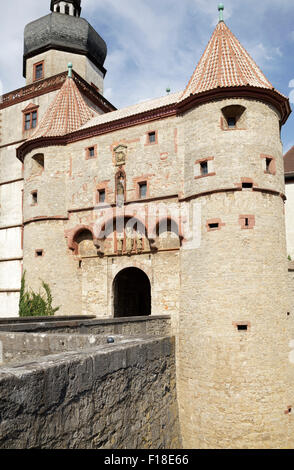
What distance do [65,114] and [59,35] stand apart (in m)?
7.38

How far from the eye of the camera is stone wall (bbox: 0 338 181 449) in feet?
10.7

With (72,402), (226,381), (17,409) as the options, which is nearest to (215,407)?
(226,381)

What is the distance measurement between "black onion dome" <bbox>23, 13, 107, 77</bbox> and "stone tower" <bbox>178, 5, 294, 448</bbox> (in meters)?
12.1

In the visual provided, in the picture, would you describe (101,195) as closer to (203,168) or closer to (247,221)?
(203,168)

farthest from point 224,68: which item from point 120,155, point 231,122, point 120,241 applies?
point 120,241

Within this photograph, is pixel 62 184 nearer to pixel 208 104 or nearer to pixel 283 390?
pixel 208 104

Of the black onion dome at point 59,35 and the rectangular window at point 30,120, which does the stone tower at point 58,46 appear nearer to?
the black onion dome at point 59,35

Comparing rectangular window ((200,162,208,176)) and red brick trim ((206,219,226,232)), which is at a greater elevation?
rectangular window ((200,162,208,176))

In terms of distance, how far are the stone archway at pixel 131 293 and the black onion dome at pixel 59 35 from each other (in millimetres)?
15170

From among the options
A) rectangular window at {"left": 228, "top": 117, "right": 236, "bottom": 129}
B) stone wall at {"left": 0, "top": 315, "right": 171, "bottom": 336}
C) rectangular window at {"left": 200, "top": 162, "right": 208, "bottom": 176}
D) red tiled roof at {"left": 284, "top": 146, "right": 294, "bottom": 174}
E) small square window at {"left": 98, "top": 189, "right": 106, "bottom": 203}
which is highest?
red tiled roof at {"left": 284, "top": 146, "right": 294, "bottom": 174}

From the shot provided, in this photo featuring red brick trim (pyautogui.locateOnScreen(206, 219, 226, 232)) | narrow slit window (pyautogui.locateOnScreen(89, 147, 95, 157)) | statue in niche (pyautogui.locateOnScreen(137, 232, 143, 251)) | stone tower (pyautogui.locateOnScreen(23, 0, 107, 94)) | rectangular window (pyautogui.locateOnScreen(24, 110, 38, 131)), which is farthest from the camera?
stone tower (pyautogui.locateOnScreen(23, 0, 107, 94))

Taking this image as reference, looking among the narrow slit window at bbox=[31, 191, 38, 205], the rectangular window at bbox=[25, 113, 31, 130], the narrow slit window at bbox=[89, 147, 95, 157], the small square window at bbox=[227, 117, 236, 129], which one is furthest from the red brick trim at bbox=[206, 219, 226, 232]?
the rectangular window at bbox=[25, 113, 31, 130]

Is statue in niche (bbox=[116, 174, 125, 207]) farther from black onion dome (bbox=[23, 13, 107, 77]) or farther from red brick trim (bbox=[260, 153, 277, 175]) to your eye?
black onion dome (bbox=[23, 13, 107, 77])

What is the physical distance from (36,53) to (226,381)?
74.7 feet
